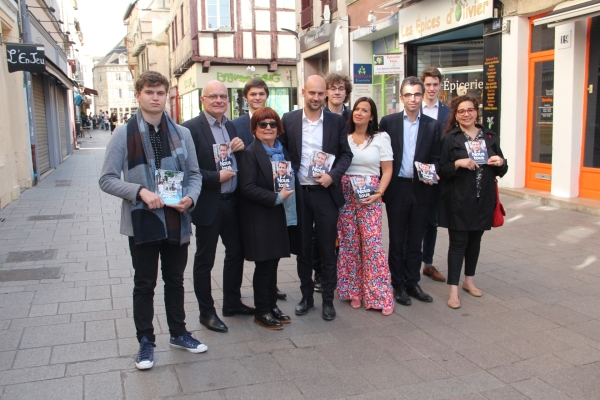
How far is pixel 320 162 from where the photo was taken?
174 inches

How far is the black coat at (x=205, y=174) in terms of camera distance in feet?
13.9

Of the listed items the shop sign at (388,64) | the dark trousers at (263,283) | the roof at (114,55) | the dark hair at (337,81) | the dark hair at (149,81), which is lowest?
the dark trousers at (263,283)

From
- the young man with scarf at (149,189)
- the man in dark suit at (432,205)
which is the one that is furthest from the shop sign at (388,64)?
the young man with scarf at (149,189)

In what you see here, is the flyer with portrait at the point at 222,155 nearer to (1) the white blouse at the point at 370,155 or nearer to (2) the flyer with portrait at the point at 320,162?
(2) the flyer with portrait at the point at 320,162

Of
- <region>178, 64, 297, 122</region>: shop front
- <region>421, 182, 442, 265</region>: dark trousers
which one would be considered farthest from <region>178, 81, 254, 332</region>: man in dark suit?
<region>178, 64, 297, 122</region>: shop front

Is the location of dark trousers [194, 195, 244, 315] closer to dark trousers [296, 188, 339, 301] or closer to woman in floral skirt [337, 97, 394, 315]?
dark trousers [296, 188, 339, 301]

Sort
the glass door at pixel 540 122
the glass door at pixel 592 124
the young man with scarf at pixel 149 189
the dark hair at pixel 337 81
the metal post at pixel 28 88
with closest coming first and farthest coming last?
the young man with scarf at pixel 149 189
the dark hair at pixel 337 81
the glass door at pixel 592 124
the glass door at pixel 540 122
the metal post at pixel 28 88

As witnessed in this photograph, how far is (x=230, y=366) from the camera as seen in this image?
3.76m

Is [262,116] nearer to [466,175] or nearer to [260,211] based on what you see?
[260,211]

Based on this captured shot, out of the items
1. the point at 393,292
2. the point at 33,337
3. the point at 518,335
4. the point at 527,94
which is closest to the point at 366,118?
the point at 393,292

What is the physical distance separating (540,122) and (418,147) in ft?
19.9

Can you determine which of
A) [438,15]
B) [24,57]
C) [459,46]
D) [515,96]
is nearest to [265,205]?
[515,96]

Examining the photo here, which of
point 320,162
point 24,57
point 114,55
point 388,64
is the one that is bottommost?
point 320,162

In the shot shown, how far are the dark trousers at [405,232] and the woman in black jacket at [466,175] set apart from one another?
266mm
